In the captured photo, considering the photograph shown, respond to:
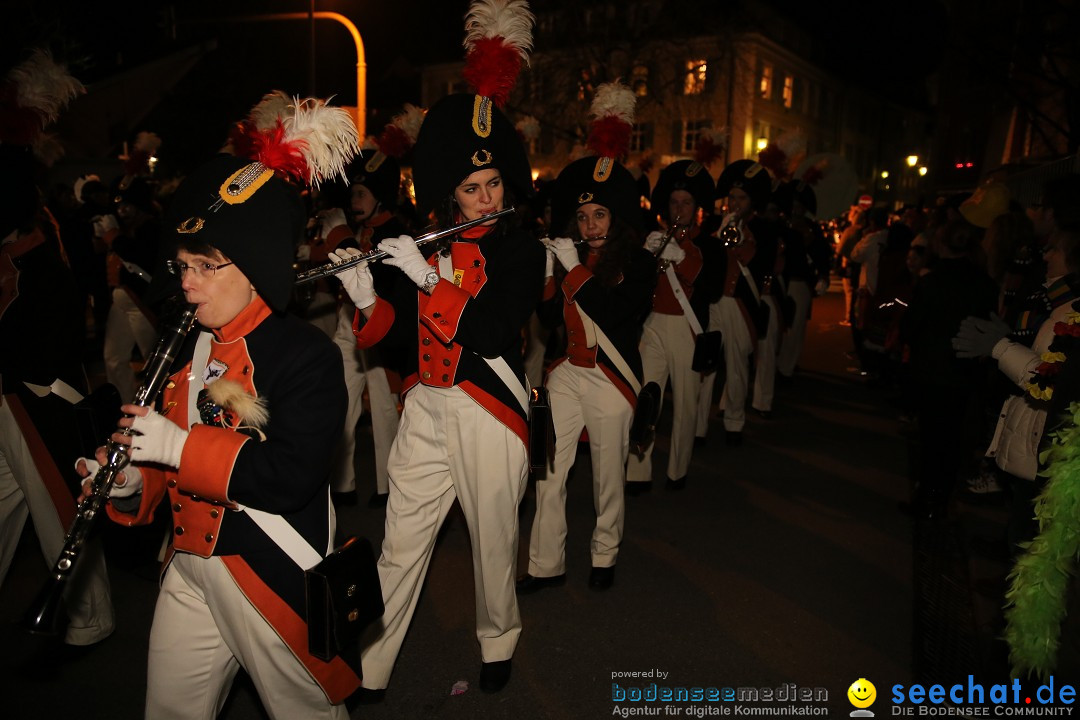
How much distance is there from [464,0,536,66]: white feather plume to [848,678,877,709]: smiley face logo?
11.1 feet

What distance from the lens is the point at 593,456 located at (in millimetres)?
4645

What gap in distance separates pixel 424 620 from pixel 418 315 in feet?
5.95

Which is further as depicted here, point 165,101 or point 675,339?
point 165,101

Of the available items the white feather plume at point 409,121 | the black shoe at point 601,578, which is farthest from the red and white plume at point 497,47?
the black shoe at point 601,578

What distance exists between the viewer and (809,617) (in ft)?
14.1

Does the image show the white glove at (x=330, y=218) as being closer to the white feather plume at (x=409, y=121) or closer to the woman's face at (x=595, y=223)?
the white feather plume at (x=409, y=121)

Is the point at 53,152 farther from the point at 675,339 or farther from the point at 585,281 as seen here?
the point at 675,339

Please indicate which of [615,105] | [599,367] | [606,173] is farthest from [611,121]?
[599,367]

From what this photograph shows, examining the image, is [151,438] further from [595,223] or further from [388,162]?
[388,162]

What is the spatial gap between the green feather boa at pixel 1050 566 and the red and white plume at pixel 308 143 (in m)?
2.76

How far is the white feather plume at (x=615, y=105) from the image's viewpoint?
16.7 feet

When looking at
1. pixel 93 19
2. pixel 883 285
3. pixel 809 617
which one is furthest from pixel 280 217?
pixel 93 19

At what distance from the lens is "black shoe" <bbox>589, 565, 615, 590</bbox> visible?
4590 mm

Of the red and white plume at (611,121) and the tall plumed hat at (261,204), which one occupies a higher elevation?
the red and white plume at (611,121)
